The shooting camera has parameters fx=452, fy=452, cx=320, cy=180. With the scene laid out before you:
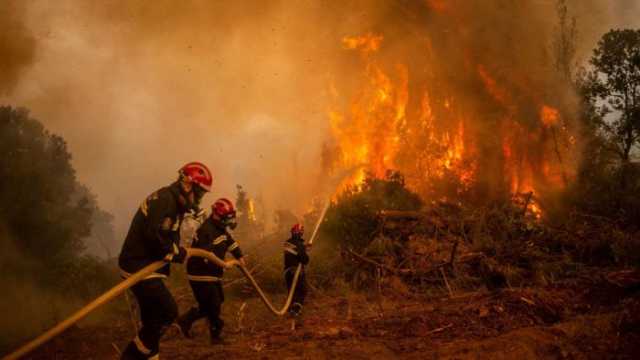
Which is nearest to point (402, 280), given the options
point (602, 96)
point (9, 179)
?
point (9, 179)

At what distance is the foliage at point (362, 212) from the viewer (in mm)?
15469

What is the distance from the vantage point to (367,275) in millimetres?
13305

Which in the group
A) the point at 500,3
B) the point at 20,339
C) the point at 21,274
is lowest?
the point at 20,339

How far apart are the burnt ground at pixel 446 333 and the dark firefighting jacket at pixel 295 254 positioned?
118 cm

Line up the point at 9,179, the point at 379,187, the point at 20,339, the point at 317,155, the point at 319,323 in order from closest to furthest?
the point at 319,323
the point at 20,339
the point at 9,179
the point at 379,187
the point at 317,155

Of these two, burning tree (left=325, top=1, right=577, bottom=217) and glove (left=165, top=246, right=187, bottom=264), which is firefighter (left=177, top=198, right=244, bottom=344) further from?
burning tree (left=325, top=1, right=577, bottom=217)

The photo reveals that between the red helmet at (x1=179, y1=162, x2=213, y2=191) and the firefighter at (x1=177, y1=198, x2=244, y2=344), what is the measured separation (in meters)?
2.17

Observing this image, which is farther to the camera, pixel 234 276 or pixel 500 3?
pixel 500 3

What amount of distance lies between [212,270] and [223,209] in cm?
104

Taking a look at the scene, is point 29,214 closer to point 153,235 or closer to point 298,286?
point 298,286

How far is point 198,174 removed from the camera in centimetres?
555

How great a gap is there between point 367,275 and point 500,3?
20.0 meters

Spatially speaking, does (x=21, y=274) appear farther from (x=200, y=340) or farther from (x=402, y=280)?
(x=402, y=280)

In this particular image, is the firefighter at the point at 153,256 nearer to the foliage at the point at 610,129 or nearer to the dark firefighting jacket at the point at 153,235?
the dark firefighting jacket at the point at 153,235
